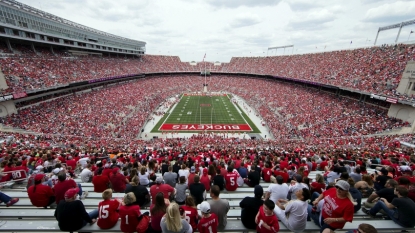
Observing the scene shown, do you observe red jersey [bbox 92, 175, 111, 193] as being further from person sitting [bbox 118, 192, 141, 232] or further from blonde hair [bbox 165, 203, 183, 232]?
blonde hair [bbox 165, 203, 183, 232]

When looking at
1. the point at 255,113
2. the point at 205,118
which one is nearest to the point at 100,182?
the point at 205,118

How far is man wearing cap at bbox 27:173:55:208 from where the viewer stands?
496cm

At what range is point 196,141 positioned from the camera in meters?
24.5

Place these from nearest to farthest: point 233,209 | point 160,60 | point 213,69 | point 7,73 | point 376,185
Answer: point 233,209
point 376,185
point 7,73
point 160,60
point 213,69

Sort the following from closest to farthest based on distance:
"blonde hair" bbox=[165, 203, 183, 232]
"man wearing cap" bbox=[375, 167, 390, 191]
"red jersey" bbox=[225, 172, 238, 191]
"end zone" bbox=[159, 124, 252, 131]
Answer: "blonde hair" bbox=[165, 203, 183, 232] < "man wearing cap" bbox=[375, 167, 390, 191] < "red jersey" bbox=[225, 172, 238, 191] < "end zone" bbox=[159, 124, 252, 131]

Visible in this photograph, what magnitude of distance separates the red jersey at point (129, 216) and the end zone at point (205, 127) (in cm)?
2865

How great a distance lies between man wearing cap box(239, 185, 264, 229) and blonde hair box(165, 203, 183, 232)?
150cm

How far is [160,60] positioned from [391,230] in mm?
83854

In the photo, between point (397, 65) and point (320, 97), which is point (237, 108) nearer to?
point (320, 97)

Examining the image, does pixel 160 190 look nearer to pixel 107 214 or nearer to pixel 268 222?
pixel 107 214

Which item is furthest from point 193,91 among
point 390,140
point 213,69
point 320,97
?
point 390,140

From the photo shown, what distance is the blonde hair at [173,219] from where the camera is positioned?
3299 millimetres

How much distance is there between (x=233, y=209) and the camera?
5.39 metres

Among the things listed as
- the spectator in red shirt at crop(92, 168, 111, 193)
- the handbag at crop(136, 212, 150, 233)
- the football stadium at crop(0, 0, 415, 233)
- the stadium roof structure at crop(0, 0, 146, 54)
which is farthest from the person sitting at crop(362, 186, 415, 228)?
the stadium roof structure at crop(0, 0, 146, 54)
